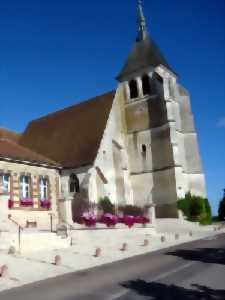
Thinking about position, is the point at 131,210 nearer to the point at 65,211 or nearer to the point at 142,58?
the point at 65,211

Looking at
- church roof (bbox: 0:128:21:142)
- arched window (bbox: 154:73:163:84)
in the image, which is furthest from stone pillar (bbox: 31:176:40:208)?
arched window (bbox: 154:73:163:84)

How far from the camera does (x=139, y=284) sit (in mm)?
8750

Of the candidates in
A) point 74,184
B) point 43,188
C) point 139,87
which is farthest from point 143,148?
point 43,188

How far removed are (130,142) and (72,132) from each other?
21.6 feet

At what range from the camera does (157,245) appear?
19.5 m

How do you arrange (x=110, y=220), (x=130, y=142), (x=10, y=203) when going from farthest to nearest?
(x=130, y=142) → (x=110, y=220) → (x=10, y=203)

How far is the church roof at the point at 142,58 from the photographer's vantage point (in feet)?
126

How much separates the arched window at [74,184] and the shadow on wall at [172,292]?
68.4 feet

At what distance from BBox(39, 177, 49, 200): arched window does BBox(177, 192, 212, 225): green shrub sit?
1310 centimetres

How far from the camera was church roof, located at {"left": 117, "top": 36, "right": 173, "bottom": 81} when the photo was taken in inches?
1509

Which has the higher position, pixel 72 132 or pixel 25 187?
pixel 72 132

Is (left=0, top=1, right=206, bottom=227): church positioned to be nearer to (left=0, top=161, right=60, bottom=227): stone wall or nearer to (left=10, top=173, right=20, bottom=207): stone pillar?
(left=0, top=161, right=60, bottom=227): stone wall

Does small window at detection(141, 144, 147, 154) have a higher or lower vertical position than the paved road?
higher

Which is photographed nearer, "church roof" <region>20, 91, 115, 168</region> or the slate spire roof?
"church roof" <region>20, 91, 115, 168</region>
